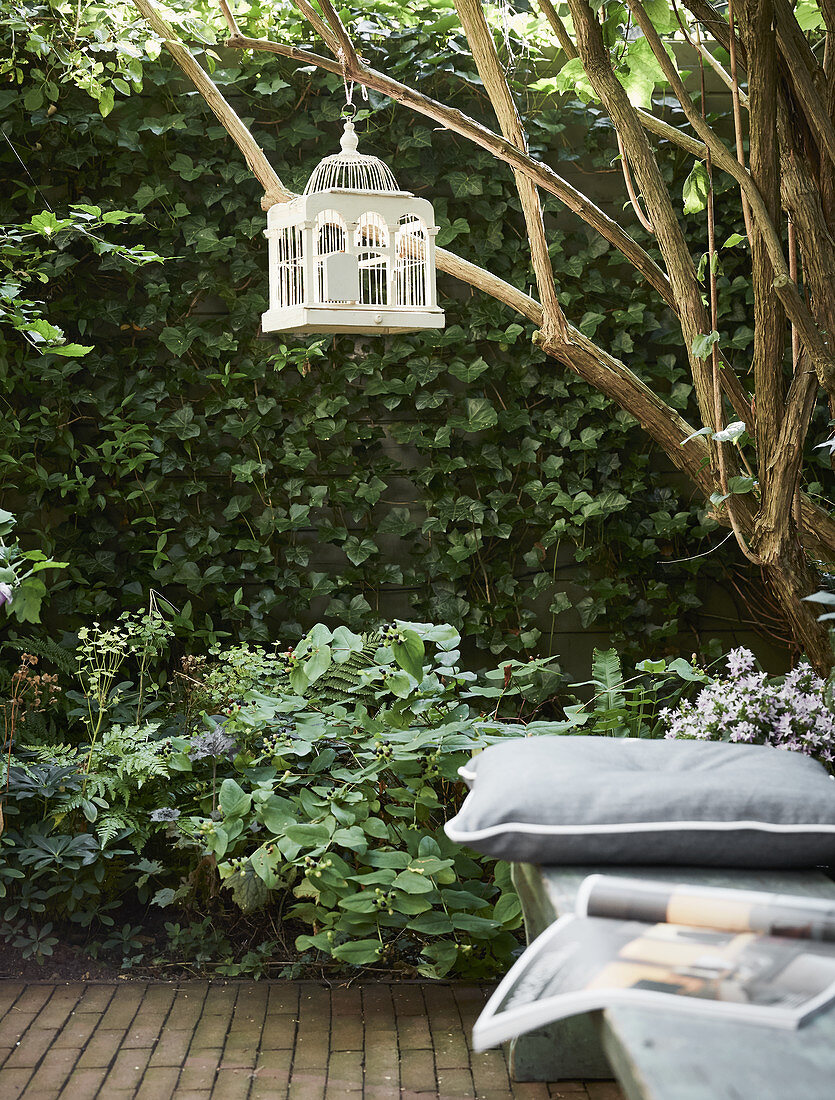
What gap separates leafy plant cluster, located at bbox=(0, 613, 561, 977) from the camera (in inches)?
90.9

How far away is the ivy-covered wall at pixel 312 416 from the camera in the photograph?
3445 millimetres

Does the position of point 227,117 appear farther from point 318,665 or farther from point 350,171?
point 318,665

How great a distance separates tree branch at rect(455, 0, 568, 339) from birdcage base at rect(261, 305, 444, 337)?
1.18 ft

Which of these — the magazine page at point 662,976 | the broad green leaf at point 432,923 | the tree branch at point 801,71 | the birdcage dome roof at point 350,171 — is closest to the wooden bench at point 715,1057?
the magazine page at point 662,976

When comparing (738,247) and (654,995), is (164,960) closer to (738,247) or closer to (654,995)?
(654,995)

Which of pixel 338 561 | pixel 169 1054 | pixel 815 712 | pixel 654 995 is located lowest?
pixel 169 1054

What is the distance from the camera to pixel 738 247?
3.59m

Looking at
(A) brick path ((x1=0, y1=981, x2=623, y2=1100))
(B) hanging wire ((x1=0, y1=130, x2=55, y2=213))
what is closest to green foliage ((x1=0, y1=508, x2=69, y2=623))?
(A) brick path ((x1=0, y1=981, x2=623, y2=1100))

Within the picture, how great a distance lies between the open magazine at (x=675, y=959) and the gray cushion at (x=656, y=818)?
168 mm

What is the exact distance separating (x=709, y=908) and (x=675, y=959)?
0.50 ft

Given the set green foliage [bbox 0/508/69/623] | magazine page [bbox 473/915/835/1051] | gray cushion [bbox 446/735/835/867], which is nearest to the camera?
magazine page [bbox 473/915/835/1051]

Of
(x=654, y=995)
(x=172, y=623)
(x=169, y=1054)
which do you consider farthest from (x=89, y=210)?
(x=654, y=995)

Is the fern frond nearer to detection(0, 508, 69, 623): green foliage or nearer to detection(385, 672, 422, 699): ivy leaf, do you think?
detection(0, 508, 69, 623): green foliage

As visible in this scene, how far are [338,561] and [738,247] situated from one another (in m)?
1.81
